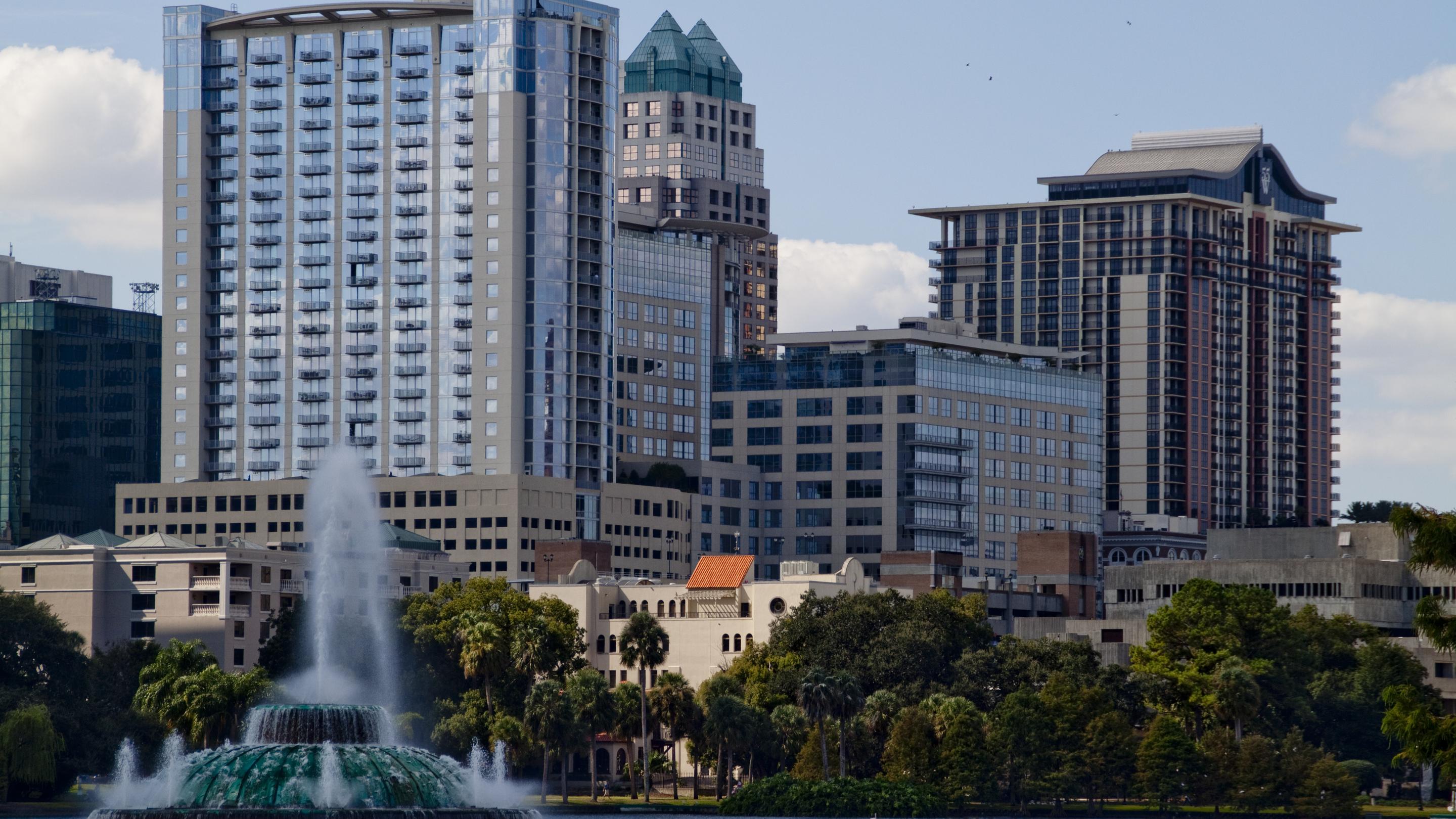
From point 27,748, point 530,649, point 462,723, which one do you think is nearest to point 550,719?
point 462,723

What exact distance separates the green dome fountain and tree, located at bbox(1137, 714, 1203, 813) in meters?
67.4

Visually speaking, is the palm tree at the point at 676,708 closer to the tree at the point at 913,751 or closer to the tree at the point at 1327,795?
the tree at the point at 913,751

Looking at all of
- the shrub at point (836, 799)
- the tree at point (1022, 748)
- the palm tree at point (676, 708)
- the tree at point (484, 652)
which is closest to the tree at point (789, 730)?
the palm tree at point (676, 708)

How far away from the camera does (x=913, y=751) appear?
179 m

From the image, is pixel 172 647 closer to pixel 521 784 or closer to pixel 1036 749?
pixel 521 784

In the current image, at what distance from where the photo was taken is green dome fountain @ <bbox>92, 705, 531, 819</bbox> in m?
117

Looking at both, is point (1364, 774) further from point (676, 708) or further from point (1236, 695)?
point (676, 708)

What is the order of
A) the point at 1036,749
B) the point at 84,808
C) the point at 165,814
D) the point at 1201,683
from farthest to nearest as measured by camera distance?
the point at 1201,683
the point at 1036,749
the point at 84,808
the point at 165,814

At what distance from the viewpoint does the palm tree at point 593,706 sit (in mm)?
190875

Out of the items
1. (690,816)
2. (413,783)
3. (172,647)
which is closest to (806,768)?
(690,816)

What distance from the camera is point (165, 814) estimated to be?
4547 inches

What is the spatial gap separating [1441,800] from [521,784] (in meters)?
72.0

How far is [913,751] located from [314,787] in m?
68.8

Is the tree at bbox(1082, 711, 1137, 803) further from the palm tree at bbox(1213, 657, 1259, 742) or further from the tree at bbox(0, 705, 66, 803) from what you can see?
the tree at bbox(0, 705, 66, 803)
